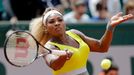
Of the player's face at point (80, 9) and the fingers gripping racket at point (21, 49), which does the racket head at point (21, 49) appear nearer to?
the fingers gripping racket at point (21, 49)

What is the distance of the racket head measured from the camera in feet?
16.9

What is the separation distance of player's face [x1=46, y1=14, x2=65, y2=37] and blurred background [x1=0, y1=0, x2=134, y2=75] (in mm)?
2901

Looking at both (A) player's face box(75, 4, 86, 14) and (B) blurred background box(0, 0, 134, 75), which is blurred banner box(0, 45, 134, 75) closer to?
(B) blurred background box(0, 0, 134, 75)

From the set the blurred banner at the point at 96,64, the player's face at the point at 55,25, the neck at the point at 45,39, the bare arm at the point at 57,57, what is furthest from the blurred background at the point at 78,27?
the bare arm at the point at 57,57

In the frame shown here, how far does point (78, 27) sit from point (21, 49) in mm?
3217

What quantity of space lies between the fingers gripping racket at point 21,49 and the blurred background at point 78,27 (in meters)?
2.80

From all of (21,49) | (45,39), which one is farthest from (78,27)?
(21,49)

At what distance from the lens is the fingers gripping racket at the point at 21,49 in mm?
5133

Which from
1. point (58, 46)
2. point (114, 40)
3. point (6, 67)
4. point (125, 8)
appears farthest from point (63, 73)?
→ point (125, 8)

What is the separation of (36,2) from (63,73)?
152 inches

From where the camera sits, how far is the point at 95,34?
8625mm

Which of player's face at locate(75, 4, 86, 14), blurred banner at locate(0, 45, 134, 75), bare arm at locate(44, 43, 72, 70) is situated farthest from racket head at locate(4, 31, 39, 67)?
player's face at locate(75, 4, 86, 14)

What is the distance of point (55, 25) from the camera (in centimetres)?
517

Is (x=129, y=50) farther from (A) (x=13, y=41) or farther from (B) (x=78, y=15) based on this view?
(A) (x=13, y=41)
